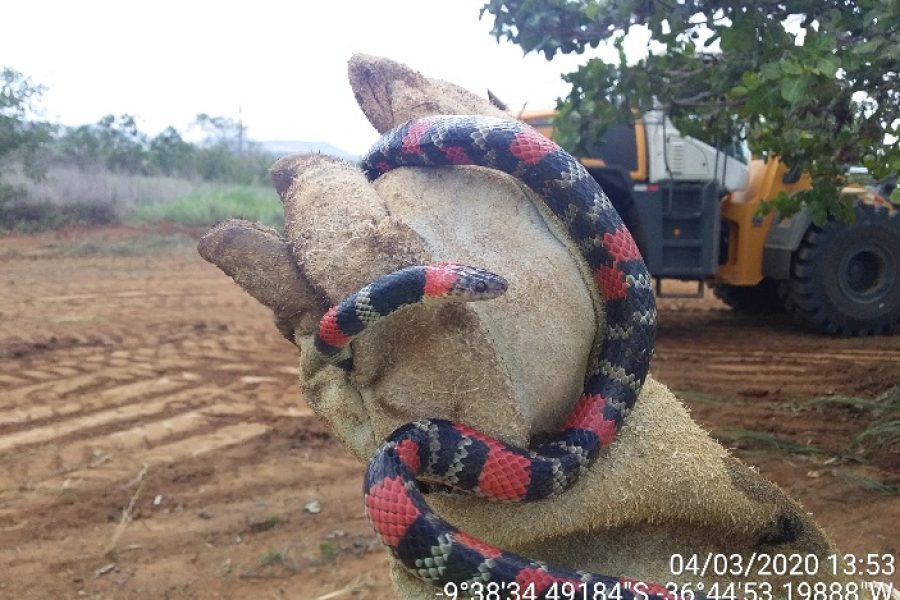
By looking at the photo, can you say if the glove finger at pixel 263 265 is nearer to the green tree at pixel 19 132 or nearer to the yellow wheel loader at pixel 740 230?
the yellow wheel loader at pixel 740 230

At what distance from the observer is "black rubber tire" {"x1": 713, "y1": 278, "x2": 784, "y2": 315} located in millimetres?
10492

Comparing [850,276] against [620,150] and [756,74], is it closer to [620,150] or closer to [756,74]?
[620,150]

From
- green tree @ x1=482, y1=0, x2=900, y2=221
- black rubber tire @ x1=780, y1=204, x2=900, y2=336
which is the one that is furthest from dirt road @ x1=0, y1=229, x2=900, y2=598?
green tree @ x1=482, y1=0, x2=900, y2=221

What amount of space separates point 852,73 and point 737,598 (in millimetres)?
2680

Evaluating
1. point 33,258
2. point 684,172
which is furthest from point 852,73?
point 33,258

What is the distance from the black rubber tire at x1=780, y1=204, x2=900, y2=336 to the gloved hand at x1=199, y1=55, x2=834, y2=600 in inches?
285

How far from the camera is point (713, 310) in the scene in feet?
37.6

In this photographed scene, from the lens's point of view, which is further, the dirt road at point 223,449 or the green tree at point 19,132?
the green tree at point 19,132

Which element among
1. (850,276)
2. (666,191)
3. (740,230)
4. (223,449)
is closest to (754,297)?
(850,276)

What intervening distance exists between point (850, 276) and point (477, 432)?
8.48 metres

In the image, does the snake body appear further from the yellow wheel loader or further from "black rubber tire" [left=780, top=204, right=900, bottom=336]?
"black rubber tire" [left=780, top=204, right=900, bottom=336]

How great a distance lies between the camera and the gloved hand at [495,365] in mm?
1869

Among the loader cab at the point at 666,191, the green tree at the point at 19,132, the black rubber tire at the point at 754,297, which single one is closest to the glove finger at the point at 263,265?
the loader cab at the point at 666,191

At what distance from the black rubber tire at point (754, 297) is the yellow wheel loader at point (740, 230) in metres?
1.37
